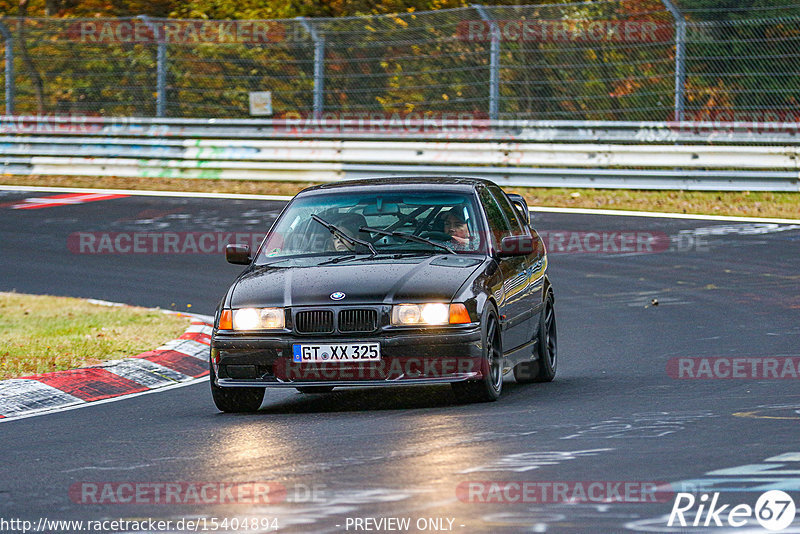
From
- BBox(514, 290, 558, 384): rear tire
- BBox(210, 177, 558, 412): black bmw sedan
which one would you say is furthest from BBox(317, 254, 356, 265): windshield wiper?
BBox(514, 290, 558, 384): rear tire

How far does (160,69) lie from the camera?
26344mm

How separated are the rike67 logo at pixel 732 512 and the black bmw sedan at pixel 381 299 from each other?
9.60 feet

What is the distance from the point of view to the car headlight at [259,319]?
8.59m

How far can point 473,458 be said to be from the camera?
6.71 meters

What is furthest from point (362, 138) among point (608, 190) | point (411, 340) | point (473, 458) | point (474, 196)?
point (473, 458)

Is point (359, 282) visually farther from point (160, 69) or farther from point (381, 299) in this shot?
point (160, 69)

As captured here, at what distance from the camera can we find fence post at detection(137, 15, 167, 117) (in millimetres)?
26266

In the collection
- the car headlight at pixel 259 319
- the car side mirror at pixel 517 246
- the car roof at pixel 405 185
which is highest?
the car roof at pixel 405 185

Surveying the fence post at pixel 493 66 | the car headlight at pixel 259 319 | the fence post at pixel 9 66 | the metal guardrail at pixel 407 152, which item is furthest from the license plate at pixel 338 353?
the fence post at pixel 9 66

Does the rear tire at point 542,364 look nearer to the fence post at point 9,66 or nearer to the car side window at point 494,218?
the car side window at point 494,218

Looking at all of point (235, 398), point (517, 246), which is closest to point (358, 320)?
point (235, 398)

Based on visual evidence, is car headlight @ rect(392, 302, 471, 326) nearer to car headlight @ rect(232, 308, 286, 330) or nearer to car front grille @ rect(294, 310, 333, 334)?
car front grille @ rect(294, 310, 333, 334)

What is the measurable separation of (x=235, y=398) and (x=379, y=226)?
1.57 m

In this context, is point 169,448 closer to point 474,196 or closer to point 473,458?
point 473,458
